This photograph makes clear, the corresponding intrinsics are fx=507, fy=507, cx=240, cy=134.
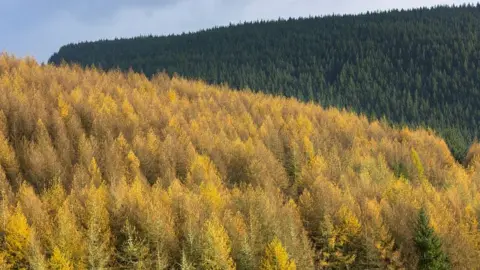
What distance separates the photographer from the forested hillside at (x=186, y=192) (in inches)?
1278

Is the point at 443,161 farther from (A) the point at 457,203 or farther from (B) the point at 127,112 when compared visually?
(B) the point at 127,112

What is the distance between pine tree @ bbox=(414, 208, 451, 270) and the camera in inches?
1630

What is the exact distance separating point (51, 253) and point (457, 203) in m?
44.7

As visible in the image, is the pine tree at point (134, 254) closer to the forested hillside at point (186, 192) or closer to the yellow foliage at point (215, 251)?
the forested hillside at point (186, 192)

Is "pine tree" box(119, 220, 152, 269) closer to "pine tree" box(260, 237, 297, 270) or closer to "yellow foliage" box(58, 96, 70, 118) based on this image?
"pine tree" box(260, 237, 297, 270)

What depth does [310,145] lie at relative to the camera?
72062 mm

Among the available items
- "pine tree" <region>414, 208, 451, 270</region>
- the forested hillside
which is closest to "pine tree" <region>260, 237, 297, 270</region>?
the forested hillside

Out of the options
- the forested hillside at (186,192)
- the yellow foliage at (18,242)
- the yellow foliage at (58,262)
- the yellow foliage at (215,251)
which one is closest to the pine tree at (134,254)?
the forested hillside at (186,192)

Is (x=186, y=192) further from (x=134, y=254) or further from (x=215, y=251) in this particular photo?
(x=134, y=254)

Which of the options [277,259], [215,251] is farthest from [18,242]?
[277,259]

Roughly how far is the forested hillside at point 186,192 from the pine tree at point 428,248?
0.11 meters

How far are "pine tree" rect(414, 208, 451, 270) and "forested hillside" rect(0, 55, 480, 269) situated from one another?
11cm

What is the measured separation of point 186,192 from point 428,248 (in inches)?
812

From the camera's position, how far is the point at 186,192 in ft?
142
